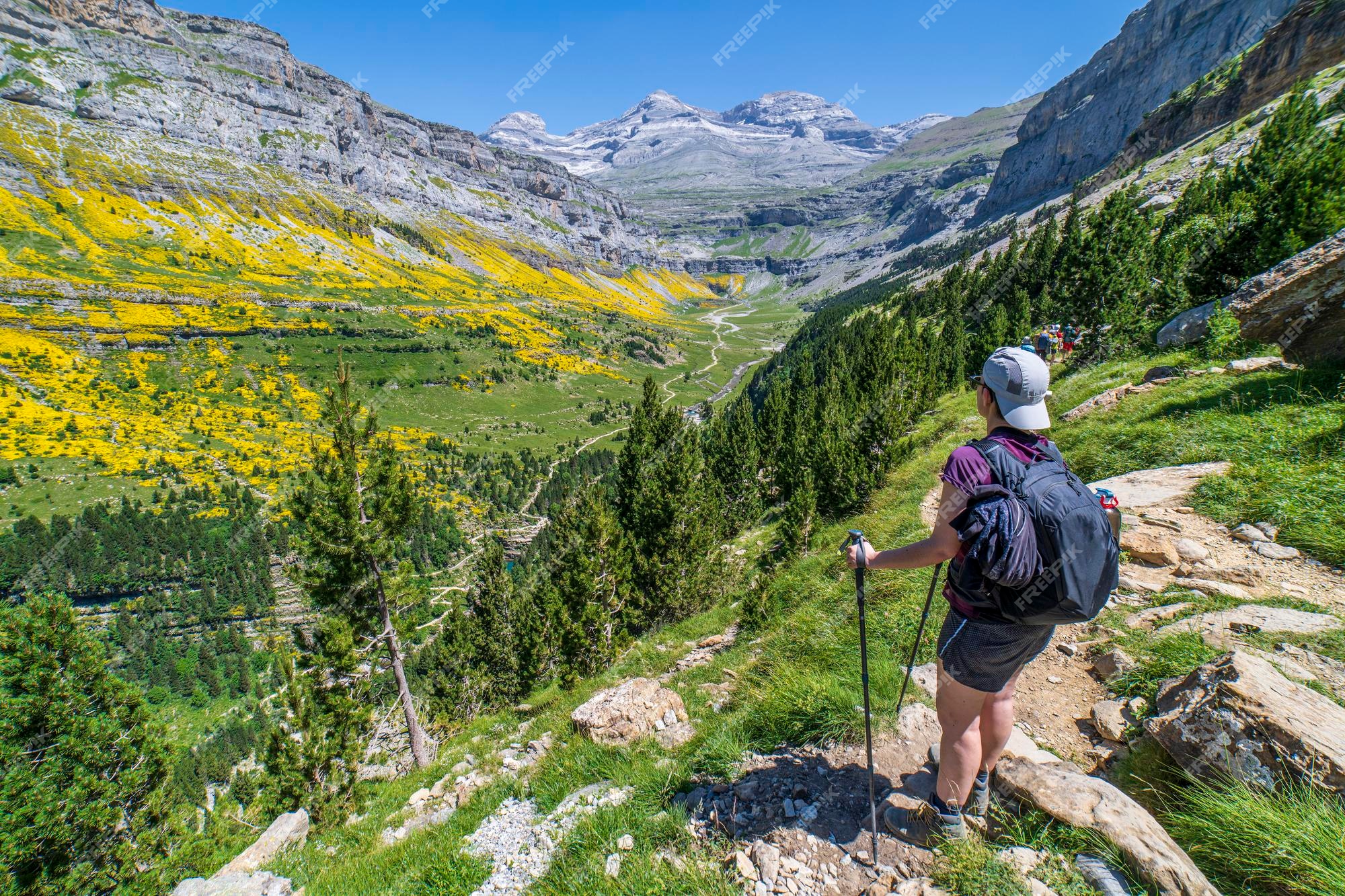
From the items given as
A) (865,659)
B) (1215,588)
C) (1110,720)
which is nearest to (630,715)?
(865,659)

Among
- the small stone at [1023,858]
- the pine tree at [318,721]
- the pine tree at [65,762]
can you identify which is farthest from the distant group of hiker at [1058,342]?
the pine tree at [65,762]

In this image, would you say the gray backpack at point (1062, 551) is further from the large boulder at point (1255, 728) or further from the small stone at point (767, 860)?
the small stone at point (767, 860)

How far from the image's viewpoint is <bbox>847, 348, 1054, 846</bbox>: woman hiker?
3.45m

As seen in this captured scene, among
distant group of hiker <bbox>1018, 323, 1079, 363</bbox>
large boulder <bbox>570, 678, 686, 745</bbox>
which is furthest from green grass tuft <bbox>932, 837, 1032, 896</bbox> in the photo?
distant group of hiker <bbox>1018, 323, 1079, 363</bbox>

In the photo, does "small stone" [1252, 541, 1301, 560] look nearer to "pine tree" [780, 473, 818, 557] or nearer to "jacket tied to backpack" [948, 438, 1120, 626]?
"jacket tied to backpack" [948, 438, 1120, 626]

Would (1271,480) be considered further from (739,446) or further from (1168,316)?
(739,446)

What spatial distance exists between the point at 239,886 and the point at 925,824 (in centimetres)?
969

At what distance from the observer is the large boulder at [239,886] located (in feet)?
23.4

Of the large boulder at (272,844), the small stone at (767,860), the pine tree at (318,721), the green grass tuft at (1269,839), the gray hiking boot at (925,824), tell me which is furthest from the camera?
the pine tree at (318,721)

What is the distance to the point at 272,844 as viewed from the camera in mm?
10008

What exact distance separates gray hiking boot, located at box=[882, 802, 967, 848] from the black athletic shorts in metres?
0.97

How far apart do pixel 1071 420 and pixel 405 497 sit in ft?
66.3

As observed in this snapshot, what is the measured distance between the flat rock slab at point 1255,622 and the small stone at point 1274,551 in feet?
4.97

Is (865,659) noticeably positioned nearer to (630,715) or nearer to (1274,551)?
(630,715)
